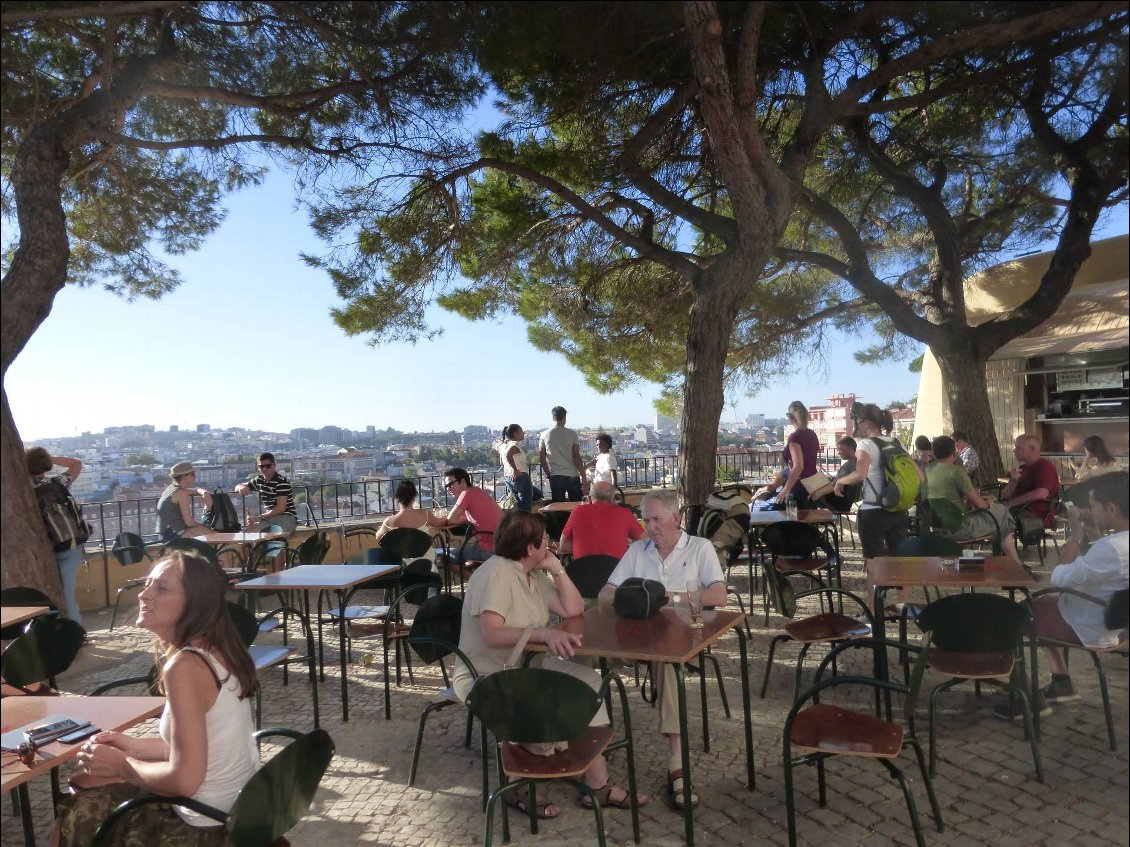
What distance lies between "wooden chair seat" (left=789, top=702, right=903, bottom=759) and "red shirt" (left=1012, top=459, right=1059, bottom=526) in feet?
6.12

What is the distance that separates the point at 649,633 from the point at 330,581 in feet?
7.34

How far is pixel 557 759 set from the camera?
106 inches

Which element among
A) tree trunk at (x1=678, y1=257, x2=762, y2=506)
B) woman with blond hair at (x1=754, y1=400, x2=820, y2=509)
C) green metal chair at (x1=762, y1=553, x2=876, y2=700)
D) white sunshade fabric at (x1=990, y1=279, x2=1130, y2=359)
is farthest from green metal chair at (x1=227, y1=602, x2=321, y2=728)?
woman with blond hair at (x1=754, y1=400, x2=820, y2=509)

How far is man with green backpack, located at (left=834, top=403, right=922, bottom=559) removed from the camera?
5.79 metres

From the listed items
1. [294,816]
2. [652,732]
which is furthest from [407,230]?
[294,816]

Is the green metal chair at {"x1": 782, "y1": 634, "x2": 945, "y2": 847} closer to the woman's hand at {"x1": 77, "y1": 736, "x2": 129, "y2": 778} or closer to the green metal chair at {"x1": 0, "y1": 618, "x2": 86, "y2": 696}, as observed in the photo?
the woman's hand at {"x1": 77, "y1": 736, "x2": 129, "y2": 778}

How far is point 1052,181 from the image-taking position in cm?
292

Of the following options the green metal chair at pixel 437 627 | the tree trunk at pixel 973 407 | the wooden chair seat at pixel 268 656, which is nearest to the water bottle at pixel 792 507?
the tree trunk at pixel 973 407

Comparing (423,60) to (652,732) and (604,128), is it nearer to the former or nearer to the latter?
(604,128)

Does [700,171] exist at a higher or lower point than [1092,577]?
higher

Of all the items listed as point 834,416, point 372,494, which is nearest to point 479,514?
point 372,494

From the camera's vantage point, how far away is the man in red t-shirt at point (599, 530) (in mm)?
4969

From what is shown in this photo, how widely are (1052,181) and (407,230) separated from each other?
533cm

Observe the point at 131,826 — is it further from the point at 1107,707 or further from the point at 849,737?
the point at 1107,707
